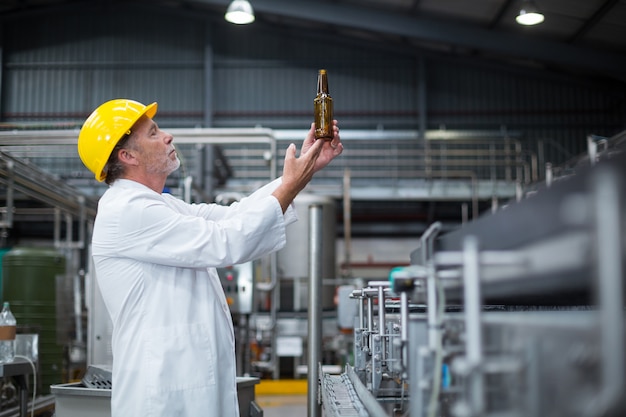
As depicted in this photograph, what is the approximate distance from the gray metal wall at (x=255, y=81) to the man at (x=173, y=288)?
9.17 metres

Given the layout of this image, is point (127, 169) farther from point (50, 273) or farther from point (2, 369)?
point (50, 273)

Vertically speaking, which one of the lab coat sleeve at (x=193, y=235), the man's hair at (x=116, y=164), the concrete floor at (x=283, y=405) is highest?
the man's hair at (x=116, y=164)

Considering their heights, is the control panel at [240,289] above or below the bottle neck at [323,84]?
below

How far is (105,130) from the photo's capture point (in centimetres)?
204

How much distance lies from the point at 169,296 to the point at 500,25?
874cm

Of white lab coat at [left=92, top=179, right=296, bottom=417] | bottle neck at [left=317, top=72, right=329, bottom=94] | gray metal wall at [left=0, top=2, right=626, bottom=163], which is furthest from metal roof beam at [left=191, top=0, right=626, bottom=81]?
white lab coat at [left=92, top=179, right=296, bottom=417]

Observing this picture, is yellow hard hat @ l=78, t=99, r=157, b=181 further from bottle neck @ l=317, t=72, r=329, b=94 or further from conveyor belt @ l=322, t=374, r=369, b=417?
conveyor belt @ l=322, t=374, r=369, b=417

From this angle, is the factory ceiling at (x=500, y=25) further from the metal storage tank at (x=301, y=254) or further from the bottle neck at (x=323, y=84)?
the bottle neck at (x=323, y=84)

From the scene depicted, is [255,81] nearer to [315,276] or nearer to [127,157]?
[315,276]

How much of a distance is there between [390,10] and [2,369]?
8099 millimetres

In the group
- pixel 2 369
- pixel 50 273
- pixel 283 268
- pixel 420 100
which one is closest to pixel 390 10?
pixel 420 100

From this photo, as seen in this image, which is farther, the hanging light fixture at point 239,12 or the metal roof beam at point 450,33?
the metal roof beam at point 450,33

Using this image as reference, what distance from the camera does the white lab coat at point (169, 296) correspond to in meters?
1.78

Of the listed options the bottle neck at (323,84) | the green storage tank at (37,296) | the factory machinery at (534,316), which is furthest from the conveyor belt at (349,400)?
the green storage tank at (37,296)
